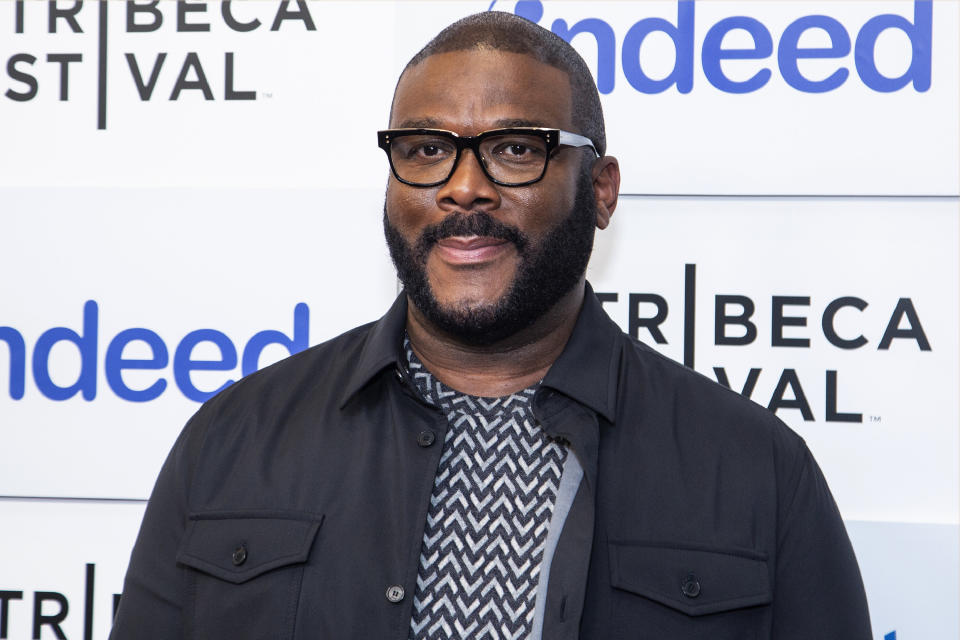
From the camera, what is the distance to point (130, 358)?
1.81 meters

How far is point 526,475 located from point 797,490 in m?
0.34

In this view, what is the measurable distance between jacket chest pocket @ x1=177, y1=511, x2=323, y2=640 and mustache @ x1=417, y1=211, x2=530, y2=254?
1.22 feet

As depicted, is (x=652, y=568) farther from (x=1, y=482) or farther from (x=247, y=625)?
(x=1, y=482)

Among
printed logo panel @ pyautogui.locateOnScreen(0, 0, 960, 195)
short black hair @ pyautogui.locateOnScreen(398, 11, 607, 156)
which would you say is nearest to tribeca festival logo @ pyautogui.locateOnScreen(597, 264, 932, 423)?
printed logo panel @ pyautogui.locateOnScreen(0, 0, 960, 195)

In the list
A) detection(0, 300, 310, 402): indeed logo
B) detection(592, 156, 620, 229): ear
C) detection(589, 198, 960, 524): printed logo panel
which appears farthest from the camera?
detection(0, 300, 310, 402): indeed logo

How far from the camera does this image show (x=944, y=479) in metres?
1.65

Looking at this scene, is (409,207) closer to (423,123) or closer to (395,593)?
(423,123)

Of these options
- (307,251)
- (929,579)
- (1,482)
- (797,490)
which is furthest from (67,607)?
(929,579)

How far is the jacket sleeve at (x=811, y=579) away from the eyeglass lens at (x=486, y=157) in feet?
1.66

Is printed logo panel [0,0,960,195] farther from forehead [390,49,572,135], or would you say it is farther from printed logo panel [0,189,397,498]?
forehead [390,49,572,135]

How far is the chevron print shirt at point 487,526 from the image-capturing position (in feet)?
3.60

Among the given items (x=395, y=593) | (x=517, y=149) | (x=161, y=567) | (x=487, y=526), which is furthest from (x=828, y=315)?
(x=161, y=567)

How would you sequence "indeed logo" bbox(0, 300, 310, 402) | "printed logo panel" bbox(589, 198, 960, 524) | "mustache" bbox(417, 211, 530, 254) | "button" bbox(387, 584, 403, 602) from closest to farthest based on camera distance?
"button" bbox(387, 584, 403, 602)
"mustache" bbox(417, 211, 530, 254)
"printed logo panel" bbox(589, 198, 960, 524)
"indeed logo" bbox(0, 300, 310, 402)

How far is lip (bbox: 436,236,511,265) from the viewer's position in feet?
3.98
